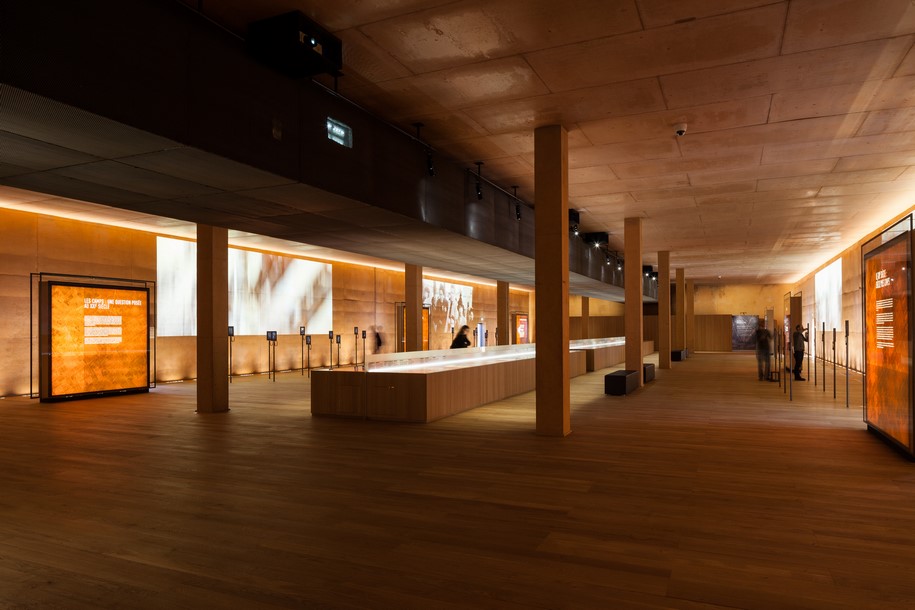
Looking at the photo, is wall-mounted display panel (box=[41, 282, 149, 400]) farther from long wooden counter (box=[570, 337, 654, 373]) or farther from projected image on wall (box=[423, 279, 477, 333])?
projected image on wall (box=[423, 279, 477, 333])

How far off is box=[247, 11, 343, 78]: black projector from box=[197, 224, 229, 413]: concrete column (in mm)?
5989

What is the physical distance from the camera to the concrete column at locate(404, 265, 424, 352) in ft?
57.7

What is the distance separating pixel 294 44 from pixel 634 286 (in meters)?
10.8

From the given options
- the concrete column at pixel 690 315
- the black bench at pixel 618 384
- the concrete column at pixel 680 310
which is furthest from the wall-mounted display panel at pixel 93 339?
the concrete column at pixel 690 315

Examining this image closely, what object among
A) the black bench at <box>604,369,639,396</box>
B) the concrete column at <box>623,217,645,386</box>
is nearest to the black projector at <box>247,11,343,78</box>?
the black bench at <box>604,369,639,396</box>

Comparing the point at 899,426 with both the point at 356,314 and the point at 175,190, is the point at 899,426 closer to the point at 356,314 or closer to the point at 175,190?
the point at 175,190

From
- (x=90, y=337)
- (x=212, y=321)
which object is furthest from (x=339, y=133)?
(x=90, y=337)

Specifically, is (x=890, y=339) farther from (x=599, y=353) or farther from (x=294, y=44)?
(x=599, y=353)

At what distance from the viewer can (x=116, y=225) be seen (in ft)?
46.5

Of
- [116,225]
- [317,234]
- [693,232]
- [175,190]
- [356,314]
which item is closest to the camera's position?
[175,190]

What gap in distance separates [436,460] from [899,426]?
538cm

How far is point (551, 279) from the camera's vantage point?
7875 mm

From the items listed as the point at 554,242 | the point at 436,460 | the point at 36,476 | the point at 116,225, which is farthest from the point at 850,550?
the point at 116,225

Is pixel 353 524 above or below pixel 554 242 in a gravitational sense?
below
